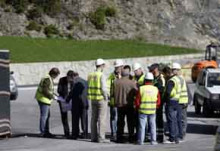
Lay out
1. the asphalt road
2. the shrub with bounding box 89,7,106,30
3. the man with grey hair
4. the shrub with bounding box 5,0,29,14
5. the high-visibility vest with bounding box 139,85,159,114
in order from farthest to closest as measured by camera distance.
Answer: the shrub with bounding box 89,7,106,30 → the shrub with bounding box 5,0,29,14 → the man with grey hair → the high-visibility vest with bounding box 139,85,159,114 → the asphalt road

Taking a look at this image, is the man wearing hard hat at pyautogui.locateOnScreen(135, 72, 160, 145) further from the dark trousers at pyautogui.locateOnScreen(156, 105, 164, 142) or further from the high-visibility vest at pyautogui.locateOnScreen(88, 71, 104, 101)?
the high-visibility vest at pyautogui.locateOnScreen(88, 71, 104, 101)

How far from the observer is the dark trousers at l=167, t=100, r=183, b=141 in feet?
59.9

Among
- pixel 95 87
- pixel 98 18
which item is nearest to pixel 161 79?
pixel 95 87

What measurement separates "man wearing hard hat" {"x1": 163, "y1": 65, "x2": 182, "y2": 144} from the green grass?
2862 centimetres

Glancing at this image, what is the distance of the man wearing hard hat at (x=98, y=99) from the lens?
715 inches

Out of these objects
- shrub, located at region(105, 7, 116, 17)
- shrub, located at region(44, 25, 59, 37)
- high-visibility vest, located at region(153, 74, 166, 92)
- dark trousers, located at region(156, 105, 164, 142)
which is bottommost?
dark trousers, located at region(156, 105, 164, 142)

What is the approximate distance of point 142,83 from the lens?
18.4 m

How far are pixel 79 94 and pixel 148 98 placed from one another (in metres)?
1.93

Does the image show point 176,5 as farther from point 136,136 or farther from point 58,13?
point 136,136

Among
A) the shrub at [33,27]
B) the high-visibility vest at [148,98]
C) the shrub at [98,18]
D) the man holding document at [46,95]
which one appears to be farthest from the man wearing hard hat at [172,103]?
the shrub at [98,18]

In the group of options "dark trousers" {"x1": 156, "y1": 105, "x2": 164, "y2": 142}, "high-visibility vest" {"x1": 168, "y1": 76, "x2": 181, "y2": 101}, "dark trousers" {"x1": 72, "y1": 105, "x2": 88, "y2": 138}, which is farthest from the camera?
"dark trousers" {"x1": 72, "y1": 105, "x2": 88, "y2": 138}

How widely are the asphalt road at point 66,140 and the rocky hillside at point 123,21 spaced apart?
31.1 m

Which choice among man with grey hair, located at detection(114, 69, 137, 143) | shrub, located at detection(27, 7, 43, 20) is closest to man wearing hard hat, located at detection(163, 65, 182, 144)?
man with grey hair, located at detection(114, 69, 137, 143)

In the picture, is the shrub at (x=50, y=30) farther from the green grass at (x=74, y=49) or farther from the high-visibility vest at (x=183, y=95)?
the high-visibility vest at (x=183, y=95)
